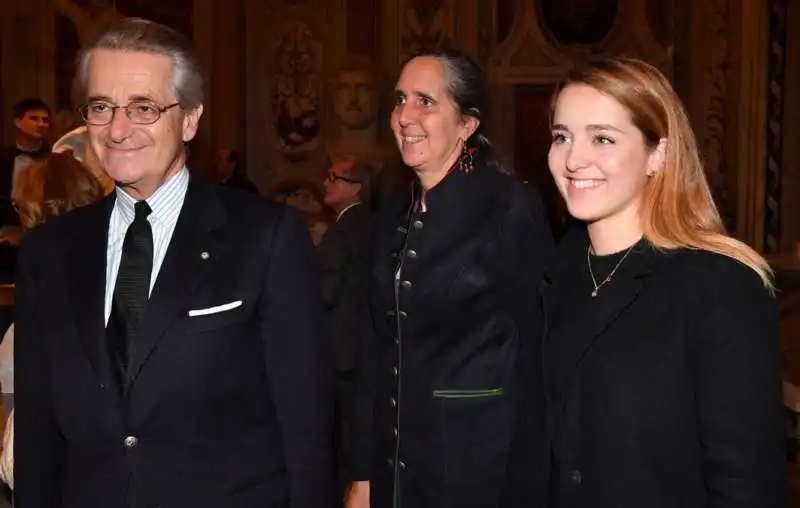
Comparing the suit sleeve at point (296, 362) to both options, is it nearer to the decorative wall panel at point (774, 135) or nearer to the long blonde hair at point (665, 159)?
the long blonde hair at point (665, 159)

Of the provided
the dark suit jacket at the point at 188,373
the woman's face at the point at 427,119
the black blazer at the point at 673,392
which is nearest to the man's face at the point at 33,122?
the woman's face at the point at 427,119

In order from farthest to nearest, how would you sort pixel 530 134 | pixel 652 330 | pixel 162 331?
1. pixel 530 134
2. pixel 162 331
3. pixel 652 330

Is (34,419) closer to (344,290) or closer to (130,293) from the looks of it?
(130,293)

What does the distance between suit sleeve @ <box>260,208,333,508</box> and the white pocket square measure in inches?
2.7

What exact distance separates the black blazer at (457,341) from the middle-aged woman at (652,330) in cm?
70

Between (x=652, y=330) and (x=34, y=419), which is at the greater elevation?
(x=652, y=330)

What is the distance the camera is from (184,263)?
2.22m

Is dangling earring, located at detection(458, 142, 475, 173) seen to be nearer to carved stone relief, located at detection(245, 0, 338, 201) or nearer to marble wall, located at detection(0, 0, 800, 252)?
marble wall, located at detection(0, 0, 800, 252)

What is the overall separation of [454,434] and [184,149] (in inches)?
44.9

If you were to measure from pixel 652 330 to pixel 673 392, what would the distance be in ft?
0.40

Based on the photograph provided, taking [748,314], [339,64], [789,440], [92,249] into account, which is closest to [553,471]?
[748,314]

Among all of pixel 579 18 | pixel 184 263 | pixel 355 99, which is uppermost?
pixel 579 18

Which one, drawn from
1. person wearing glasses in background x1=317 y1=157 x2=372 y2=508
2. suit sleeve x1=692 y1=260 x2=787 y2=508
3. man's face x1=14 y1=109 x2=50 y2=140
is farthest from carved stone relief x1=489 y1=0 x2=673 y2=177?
suit sleeve x1=692 y1=260 x2=787 y2=508

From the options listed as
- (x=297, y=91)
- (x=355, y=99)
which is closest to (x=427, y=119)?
(x=355, y=99)
